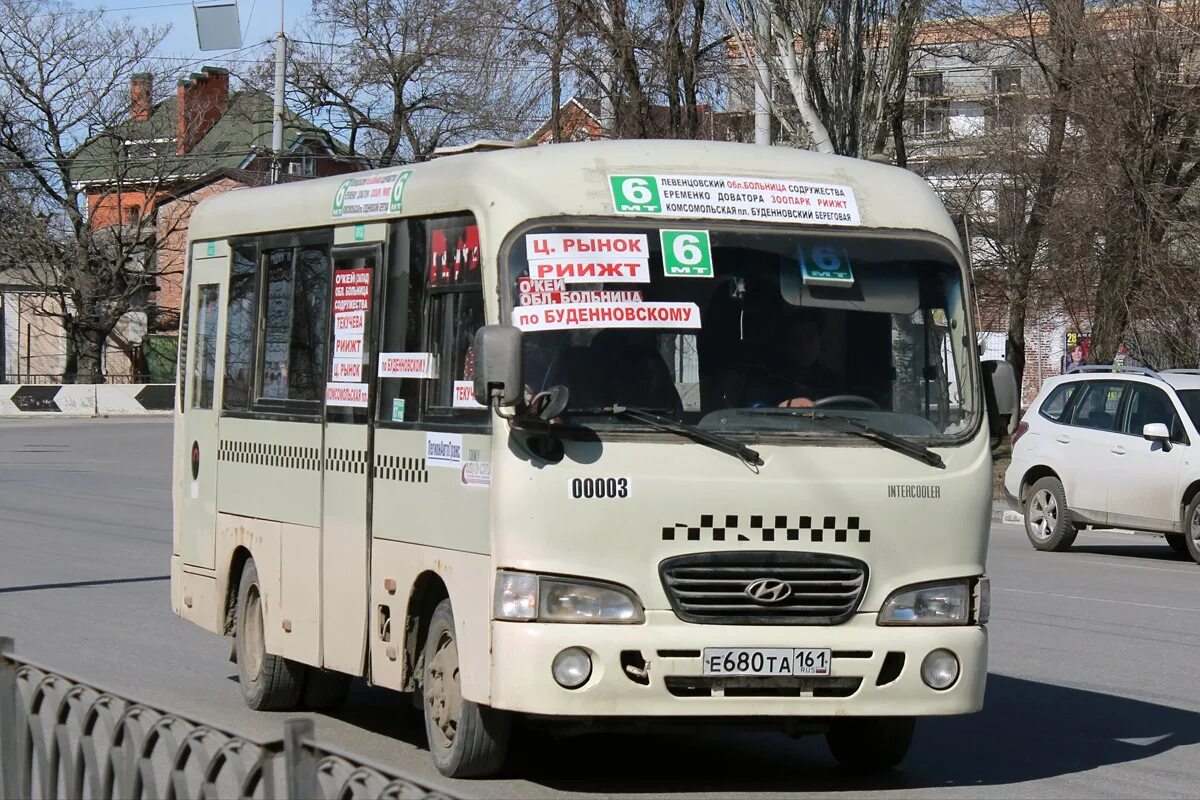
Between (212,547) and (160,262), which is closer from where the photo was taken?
(212,547)

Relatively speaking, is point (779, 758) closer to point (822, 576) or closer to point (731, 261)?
point (822, 576)

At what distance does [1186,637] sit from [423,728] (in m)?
6.20

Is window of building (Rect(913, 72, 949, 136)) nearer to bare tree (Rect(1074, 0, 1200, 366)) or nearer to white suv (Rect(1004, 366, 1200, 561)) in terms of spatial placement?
bare tree (Rect(1074, 0, 1200, 366))

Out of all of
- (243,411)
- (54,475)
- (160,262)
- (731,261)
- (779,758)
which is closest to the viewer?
(731,261)

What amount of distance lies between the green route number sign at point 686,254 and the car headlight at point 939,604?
1.47 meters

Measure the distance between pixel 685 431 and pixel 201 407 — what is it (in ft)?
13.6

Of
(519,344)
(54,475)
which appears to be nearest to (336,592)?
(519,344)

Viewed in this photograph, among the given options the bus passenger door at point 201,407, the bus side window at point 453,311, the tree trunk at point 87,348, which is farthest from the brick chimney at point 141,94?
the bus side window at point 453,311

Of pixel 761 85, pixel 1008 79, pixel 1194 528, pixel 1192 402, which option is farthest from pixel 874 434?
pixel 1008 79

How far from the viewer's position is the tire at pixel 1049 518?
19.9 m

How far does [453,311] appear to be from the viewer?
775cm

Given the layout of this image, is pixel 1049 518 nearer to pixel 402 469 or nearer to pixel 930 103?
pixel 402 469

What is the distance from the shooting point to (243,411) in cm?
986

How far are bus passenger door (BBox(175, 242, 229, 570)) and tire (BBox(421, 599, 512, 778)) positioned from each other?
8.96 ft
